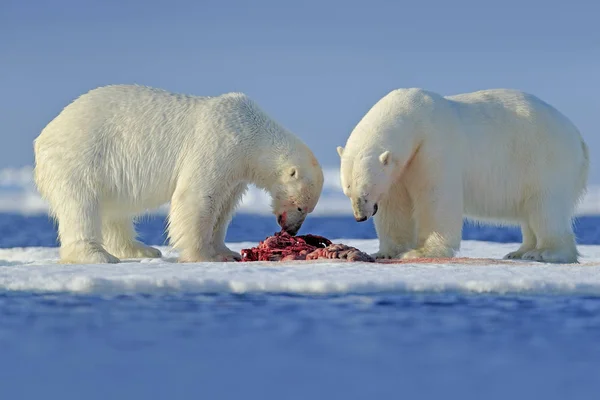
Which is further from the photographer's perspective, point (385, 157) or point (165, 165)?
point (165, 165)

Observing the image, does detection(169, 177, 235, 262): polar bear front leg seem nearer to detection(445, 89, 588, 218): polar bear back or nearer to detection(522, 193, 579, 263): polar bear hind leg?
detection(445, 89, 588, 218): polar bear back

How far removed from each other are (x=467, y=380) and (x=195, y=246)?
15.4 ft

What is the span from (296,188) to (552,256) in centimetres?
264

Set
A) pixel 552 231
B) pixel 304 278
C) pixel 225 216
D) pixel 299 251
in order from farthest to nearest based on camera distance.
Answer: pixel 225 216 < pixel 552 231 < pixel 299 251 < pixel 304 278

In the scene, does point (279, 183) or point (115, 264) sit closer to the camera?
point (115, 264)

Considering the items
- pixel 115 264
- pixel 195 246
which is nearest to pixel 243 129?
pixel 195 246

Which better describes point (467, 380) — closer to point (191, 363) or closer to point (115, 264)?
point (191, 363)

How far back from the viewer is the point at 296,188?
8.97 m

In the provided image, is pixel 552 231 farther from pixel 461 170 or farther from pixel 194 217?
pixel 194 217

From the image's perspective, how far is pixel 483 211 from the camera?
9461 mm

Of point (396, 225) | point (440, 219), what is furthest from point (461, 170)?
point (396, 225)

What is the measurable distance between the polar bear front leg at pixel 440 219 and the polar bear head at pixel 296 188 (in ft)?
3.50

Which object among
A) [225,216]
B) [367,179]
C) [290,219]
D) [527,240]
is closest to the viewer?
[367,179]

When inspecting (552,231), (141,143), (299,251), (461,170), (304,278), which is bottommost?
(304,278)
